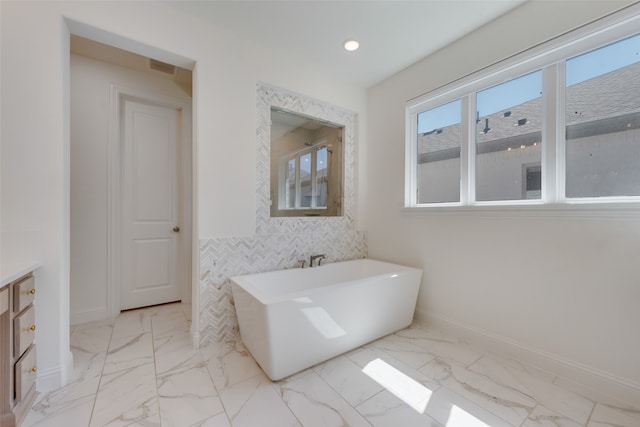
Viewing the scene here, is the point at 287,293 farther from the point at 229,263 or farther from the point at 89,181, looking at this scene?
the point at 89,181

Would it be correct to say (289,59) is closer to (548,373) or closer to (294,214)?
(294,214)

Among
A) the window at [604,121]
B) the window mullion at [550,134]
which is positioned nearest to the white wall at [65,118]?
the window mullion at [550,134]

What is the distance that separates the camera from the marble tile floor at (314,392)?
1.31 metres

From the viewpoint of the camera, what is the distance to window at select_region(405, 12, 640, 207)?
1530 mm

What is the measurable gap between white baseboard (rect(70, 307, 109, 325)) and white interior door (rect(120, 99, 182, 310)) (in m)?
0.19

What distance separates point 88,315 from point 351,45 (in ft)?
12.0

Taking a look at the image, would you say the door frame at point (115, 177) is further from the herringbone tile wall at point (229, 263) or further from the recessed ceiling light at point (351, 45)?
the recessed ceiling light at point (351, 45)

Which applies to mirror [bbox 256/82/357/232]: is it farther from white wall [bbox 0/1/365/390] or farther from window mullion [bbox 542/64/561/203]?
window mullion [bbox 542/64/561/203]

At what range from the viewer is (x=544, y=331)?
175 cm

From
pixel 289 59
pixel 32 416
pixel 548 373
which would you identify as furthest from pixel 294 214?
pixel 548 373

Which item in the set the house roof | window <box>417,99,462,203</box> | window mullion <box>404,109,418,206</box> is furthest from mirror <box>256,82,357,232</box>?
the house roof

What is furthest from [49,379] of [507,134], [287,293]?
[507,134]

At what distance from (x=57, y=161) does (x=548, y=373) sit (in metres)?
→ 3.51

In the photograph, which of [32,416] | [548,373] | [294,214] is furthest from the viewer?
[294,214]
